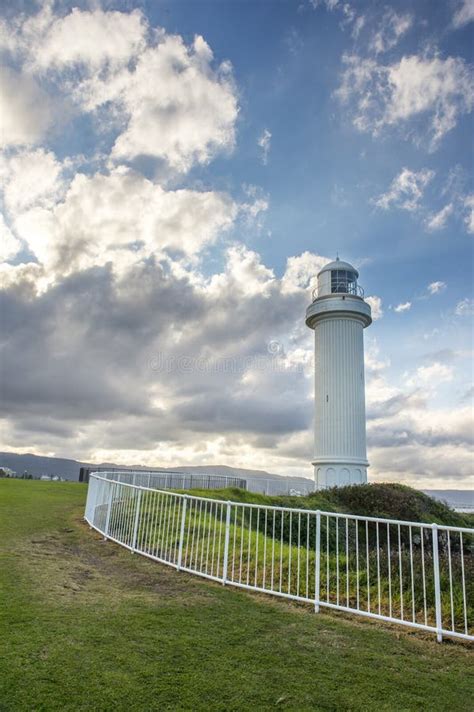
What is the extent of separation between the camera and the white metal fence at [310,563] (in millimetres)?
5883

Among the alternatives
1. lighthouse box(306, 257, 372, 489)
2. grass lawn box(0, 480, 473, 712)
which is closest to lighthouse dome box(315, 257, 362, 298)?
lighthouse box(306, 257, 372, 489)

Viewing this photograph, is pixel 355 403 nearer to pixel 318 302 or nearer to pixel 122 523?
pixel 318 302

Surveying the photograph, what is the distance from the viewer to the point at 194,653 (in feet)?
14.0

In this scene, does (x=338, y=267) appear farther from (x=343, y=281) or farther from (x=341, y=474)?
(x=341, y=474)

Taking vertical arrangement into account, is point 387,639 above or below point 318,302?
below

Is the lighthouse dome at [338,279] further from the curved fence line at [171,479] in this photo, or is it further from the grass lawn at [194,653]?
the grass lawn at [194,653]

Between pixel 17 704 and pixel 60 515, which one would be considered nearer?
pixel 17 704

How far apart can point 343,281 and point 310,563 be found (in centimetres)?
1923

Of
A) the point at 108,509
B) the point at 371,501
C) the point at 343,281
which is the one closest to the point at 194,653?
the point at 108,509

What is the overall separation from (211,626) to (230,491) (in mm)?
12401

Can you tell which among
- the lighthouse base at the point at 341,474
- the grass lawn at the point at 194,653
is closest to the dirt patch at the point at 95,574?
the grass lawn at the point at 194,653

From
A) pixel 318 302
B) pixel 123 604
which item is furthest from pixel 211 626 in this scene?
pixel 318 302

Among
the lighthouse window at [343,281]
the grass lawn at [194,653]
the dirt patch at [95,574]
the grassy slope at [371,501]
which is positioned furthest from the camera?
the lighthouse window at [343,281]

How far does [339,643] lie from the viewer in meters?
4.87
